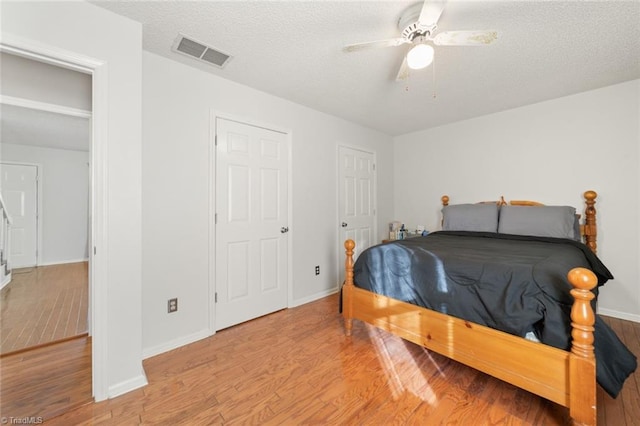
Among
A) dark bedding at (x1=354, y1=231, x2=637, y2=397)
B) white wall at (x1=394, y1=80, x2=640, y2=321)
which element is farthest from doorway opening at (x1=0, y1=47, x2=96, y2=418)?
white wall at (x1=394, y1=80, x2=640, y2=321)

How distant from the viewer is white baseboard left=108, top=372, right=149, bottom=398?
5.21ft

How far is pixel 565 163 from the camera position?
2.93 m

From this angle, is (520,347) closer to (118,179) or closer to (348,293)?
(348,293)

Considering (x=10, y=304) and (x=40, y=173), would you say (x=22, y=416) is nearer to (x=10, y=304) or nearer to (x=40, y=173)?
(x=10, y=304)

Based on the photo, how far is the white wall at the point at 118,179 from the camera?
5.06 ft

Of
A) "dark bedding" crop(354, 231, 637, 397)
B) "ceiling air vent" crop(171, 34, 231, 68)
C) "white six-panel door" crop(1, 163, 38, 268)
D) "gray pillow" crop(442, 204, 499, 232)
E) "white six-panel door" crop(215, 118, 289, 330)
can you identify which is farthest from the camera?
"white six-panel door" crop(1, 163, 38, 268)

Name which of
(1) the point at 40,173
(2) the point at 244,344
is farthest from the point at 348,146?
(1) the point at 40,173

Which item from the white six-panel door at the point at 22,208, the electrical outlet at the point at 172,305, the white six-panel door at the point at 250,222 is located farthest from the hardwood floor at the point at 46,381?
the white six-panel door at the point at 22,208

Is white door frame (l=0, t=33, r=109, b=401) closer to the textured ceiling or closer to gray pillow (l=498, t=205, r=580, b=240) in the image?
the textured ceiling

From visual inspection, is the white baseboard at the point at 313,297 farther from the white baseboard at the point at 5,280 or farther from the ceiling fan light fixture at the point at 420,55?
the white baseboard at the point at 5,280

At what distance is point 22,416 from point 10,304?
242 cm

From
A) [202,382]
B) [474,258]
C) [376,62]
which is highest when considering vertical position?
[376,62]

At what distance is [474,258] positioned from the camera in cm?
183

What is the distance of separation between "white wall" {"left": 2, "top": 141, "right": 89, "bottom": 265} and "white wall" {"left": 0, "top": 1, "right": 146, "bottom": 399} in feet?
14.9
